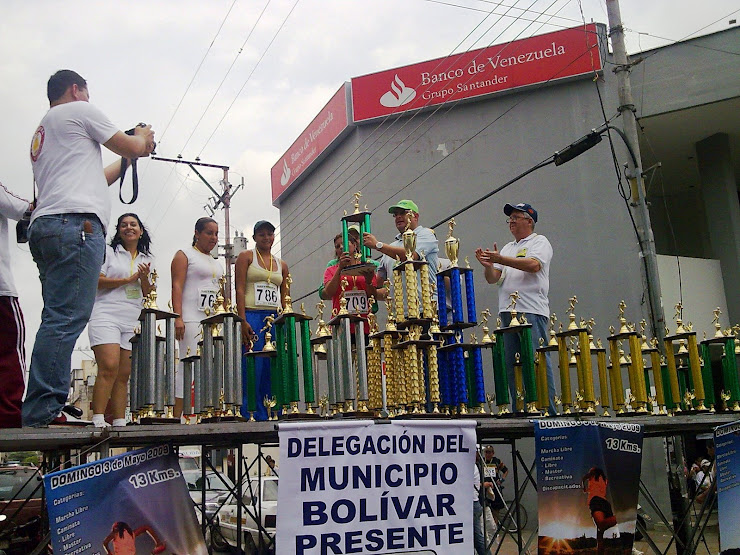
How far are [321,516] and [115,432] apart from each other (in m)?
1.08

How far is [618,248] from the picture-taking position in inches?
508

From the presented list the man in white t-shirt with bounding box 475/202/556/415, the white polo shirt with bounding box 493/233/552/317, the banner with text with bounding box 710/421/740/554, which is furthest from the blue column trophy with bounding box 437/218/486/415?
the banner with text with bounding box 710/421/740/554

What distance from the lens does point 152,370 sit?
14.1 ft

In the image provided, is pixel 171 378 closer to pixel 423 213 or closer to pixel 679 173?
pixel 423 213

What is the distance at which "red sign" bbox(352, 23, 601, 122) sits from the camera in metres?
13.6

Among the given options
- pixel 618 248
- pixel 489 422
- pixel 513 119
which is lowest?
pixel 489 422

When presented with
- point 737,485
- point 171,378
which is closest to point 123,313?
point 171,378

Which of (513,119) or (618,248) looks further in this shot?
(513,119)

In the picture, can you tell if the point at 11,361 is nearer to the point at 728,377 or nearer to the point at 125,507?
the point at 125,507

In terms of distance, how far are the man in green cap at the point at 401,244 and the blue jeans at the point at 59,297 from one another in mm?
2056

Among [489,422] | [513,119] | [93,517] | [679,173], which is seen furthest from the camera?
[679,173]

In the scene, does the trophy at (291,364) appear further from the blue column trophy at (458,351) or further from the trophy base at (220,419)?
the blue column trophy at (458,351)

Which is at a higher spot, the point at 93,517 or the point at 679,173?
the point at 679,173

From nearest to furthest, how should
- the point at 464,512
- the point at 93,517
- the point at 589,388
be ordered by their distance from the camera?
the point at 93,517 < the point at 464,512 < the point at 589,388
